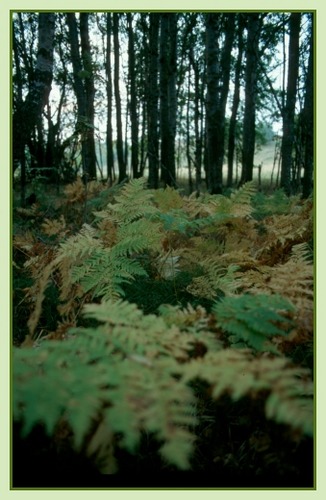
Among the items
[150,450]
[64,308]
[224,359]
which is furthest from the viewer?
[64,308]

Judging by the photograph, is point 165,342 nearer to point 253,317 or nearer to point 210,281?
point 253,317

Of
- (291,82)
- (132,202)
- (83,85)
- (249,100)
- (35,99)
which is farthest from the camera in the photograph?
(249,100)

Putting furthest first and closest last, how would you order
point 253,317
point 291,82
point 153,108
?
point 153,108 → point 291,82 → point 253,317

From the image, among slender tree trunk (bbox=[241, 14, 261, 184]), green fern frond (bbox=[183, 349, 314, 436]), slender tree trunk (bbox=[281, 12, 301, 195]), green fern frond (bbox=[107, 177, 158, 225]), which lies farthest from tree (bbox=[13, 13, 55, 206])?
slender tree trunk (bbox=[241, 14, 261, 184])

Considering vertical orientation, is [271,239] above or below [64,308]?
above

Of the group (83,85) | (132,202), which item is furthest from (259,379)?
(83,85)

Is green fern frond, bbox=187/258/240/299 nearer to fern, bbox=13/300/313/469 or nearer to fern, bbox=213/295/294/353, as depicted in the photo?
fern, bbox=213/295/294/353

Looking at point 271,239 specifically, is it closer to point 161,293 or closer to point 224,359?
point 161,293

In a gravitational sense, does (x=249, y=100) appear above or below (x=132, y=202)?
above

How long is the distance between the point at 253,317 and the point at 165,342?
1.12 ft

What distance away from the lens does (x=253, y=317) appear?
1.28 m

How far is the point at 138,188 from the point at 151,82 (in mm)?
7856

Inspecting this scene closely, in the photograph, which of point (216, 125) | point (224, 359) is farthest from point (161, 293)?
point (216, 125)

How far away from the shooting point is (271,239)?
2680 mm
